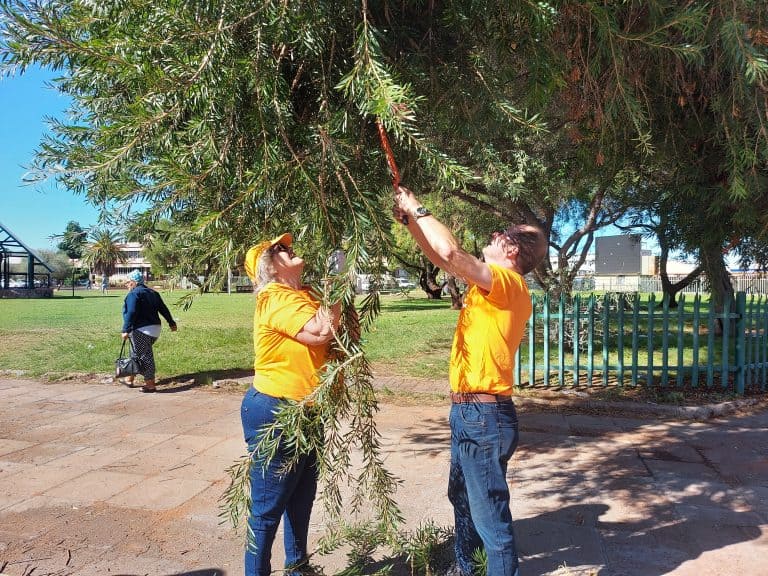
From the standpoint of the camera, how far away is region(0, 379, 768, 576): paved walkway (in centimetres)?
375

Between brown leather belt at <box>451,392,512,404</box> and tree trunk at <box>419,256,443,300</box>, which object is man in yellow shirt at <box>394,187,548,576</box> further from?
tree trunk at <box>419,256,443,300</box>

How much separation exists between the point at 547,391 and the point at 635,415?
1.48 meters

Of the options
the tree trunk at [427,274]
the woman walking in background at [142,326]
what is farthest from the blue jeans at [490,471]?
the woman walking in background at [142,326]

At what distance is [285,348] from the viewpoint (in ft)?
9.16

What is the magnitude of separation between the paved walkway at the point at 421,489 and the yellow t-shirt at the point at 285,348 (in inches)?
62.9

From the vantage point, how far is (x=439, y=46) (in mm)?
2324

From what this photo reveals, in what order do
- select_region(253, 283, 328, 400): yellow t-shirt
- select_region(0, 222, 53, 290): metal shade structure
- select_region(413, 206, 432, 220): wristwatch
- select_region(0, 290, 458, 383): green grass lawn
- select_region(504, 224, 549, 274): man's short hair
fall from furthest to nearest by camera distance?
select_region(0, 222, 53, 290): metal shade structure, select_region(0, 290, 458, 383): green grass lawn, select_region(504, 224, 549, 274): man's short hair, select_region(253, 283, 328, 400): yellow t-shirt, select_region(413, 206, 432, 220): wristwatch

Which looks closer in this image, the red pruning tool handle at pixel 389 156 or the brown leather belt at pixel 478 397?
the red pruning tool handle at pixel 389 156

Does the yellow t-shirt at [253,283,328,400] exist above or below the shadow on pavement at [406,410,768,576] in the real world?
above

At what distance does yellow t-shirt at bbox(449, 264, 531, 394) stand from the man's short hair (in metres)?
0.18

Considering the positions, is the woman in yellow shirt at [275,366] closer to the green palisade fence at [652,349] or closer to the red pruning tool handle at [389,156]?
the red pruning tool handle at [389,156]

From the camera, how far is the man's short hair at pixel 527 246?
288 centimetres

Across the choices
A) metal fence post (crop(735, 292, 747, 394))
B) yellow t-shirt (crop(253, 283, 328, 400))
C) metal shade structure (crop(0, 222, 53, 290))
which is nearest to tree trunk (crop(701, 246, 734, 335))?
metal fence post (crop(735, 292, 747, 394))

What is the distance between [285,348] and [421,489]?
2728 mm
